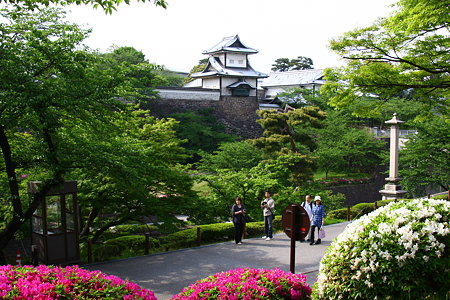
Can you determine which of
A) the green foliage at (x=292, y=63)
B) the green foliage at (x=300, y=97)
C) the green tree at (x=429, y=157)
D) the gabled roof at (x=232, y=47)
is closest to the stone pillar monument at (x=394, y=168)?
the green tree at (x=429, y=157)

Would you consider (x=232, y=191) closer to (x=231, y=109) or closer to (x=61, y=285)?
(x=61, y=285)

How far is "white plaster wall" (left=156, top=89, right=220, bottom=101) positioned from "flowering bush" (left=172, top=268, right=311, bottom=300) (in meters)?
34.0

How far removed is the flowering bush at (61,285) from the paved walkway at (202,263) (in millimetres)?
3038

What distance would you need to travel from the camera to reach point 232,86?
141 ft

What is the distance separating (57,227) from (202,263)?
347cm

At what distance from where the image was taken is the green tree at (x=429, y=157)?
24.1m

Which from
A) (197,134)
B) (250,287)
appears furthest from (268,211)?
(197,134)

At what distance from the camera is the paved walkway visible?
29.4ft

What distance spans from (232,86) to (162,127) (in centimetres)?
2833

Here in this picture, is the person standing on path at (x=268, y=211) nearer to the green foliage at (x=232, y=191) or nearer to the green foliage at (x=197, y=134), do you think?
the green foliage at (x=232, y=191)

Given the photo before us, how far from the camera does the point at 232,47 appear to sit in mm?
44312

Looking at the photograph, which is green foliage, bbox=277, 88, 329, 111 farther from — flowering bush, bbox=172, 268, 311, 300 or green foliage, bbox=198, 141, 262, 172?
flowering bush, bbox=172, 268, 311, 300

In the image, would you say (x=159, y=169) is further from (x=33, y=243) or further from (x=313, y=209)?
(x=313, y=209)

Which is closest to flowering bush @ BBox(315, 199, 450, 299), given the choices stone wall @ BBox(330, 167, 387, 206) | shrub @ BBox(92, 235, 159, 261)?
shrub @ BBox(92, 235, 159, 261)
